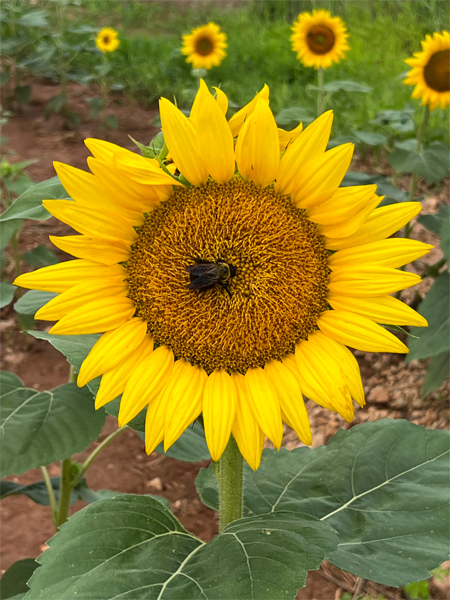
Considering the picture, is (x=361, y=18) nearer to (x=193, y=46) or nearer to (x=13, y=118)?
(x=193, y=46)

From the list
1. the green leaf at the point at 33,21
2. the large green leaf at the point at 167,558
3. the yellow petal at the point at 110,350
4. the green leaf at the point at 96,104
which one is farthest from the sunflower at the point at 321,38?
the large green leaf at the point at 167,558

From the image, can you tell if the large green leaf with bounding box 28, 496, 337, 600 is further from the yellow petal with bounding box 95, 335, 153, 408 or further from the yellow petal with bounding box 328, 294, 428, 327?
the yellow petal with bounding box 328, 294, 428, 327

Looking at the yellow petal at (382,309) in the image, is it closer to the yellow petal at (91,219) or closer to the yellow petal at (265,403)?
the yellow petal at (265,403)

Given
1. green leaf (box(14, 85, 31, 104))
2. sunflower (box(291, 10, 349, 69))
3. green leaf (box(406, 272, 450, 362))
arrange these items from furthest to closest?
green leaf (box(14, 85, 31, 104)), sunflower (box(291, 10, 349, 69)), green leaf (box(406, 272, 450, 362))

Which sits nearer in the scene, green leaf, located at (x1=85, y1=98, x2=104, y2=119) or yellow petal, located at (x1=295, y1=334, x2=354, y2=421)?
yellow petal, located at (x1=295, y1=334, x2=354, y2=421)

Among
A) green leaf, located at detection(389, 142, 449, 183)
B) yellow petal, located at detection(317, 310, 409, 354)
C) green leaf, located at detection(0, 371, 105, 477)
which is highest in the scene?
yellow petal, located at detection(317, 310, 409, 354)

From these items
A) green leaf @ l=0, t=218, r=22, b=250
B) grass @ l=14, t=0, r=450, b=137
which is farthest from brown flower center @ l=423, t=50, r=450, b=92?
green leaf @ l=0, t=218, r=22, b=250

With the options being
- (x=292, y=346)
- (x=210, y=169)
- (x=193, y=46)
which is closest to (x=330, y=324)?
(x=292, y=346)
